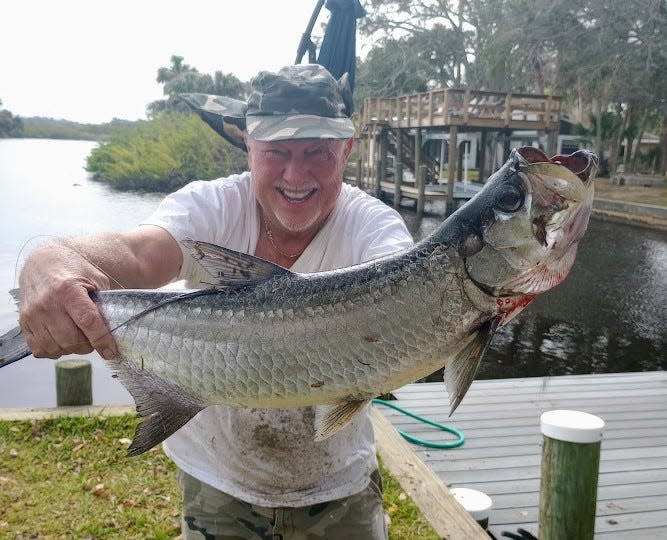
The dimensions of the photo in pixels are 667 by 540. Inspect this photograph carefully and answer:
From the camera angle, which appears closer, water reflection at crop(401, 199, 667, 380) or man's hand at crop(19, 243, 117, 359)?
man's hand at crop(19, 243, 117, 359)

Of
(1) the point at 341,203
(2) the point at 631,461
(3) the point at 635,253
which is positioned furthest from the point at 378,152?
(1) the point at 341,203

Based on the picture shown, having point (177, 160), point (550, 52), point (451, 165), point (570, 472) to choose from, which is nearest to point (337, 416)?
point (570, 472)

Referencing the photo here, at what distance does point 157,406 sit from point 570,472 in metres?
2.58

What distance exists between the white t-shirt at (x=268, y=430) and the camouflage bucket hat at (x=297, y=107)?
36 centimetres

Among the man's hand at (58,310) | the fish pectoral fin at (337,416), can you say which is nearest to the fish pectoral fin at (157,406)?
the man's hand at (58,310)

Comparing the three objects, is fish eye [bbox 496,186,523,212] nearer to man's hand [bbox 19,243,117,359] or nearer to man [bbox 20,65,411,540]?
man [bbox 20,65,411,540]

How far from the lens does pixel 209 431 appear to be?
2.85m

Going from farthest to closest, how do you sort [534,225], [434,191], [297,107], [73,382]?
[434,191]
[73,382]
[297,107]
[534,225]

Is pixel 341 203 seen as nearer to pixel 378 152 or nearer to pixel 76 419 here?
pixel 76 419

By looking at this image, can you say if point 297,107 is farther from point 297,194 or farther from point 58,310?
point 58,310

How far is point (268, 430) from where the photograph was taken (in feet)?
9.21

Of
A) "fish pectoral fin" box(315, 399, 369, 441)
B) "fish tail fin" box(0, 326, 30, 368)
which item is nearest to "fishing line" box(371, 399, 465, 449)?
"fish pectoral fin" box(315, 399, 369, 441)

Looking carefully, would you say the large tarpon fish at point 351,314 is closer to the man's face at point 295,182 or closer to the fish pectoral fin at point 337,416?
the fish pectoral fin at point 337,416

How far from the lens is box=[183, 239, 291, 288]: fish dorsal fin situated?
2189 mm
